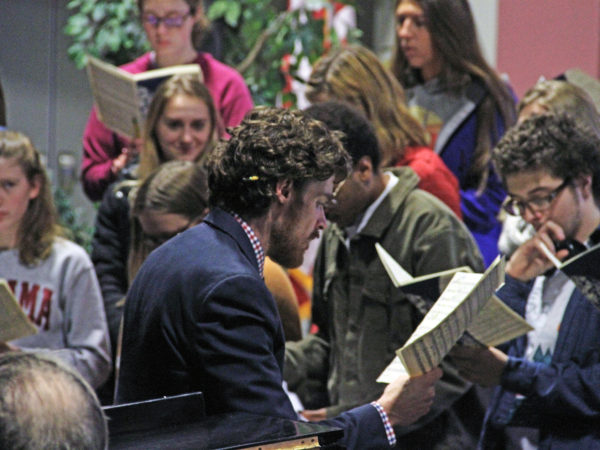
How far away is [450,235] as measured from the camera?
10.1ft

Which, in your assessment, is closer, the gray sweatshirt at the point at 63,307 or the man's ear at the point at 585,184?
the man's ear at the point at 585,184

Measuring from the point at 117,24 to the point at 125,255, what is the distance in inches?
107

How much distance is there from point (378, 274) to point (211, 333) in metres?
1.07

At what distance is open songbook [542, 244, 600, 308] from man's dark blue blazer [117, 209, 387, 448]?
65 centimetres

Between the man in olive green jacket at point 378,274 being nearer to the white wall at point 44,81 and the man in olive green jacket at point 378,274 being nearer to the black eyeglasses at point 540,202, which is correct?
the black eyeglasses at point 540,202

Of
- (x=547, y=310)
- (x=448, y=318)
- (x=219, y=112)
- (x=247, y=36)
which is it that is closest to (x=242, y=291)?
(x=448, y=318)

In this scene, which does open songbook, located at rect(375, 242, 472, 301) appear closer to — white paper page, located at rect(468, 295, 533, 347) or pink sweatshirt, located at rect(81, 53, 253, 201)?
white paper page, located at rect(468, 295, 533, 347)

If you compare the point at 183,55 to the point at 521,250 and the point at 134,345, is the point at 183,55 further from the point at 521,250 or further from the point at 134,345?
the point at 134,345

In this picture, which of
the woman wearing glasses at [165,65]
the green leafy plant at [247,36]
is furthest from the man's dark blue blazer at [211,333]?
the green leafy plant at [247,36]

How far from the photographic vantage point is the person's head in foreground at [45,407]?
1403 mm

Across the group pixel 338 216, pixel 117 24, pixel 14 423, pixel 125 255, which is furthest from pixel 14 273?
pixel 117 24

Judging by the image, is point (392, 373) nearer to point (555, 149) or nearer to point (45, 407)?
point (555, 149)

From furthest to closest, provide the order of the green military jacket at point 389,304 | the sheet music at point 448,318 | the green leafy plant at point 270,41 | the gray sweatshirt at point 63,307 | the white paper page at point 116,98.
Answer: the green leafy plant at point 270,41, the white paper page at point 116,98, the gray sweatshirt at point 63,307, the green military jacket at point 389,304, the sheet music at point 448,318

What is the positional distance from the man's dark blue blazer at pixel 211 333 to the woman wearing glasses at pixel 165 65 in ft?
6.81
